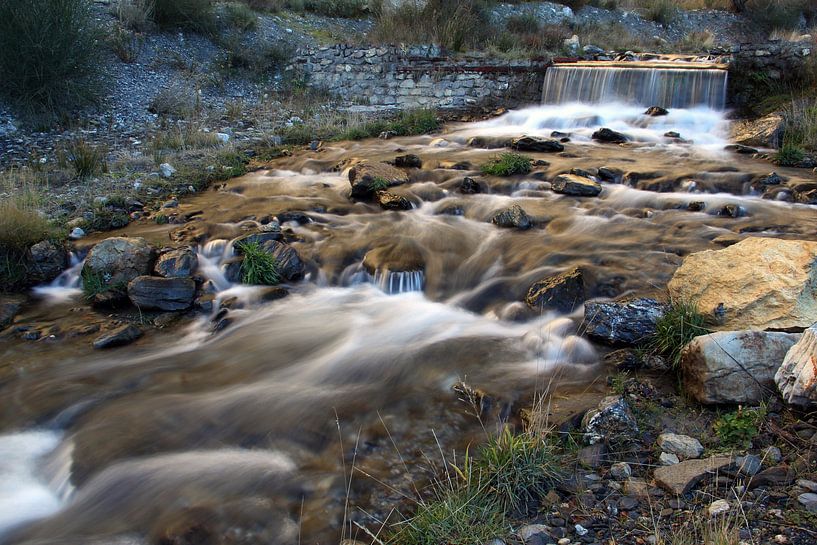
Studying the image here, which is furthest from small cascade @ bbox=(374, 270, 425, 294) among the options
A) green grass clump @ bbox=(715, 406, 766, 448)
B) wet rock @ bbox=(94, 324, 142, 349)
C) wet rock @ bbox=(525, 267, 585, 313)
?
green grass clump @ bbox=(715, 406, 766, 448)

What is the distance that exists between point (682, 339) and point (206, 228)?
5484 millimetres

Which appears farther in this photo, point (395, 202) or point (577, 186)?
point (577, 186)

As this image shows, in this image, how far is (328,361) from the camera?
199 inches

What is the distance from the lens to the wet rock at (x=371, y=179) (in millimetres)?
8578

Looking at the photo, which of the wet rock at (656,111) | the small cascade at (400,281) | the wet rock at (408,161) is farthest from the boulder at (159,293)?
the wet rock at (656,111)

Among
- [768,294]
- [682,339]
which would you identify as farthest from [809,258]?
[682,339]

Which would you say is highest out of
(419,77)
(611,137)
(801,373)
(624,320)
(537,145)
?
(419,77)

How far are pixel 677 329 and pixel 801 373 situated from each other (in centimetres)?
107

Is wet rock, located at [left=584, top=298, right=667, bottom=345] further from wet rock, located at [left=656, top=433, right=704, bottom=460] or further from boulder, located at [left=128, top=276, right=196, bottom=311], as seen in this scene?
boulder, located at [left=128, top=276, right=196, bottom=311]

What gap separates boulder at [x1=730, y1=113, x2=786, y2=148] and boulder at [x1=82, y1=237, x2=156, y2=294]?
32.1 ft

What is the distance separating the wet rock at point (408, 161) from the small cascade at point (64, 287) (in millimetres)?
5048

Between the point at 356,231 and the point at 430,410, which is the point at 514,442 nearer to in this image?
the point at 430,410

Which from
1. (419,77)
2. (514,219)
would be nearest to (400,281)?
(514,219)

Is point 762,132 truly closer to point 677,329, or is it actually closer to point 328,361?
point 677,329
